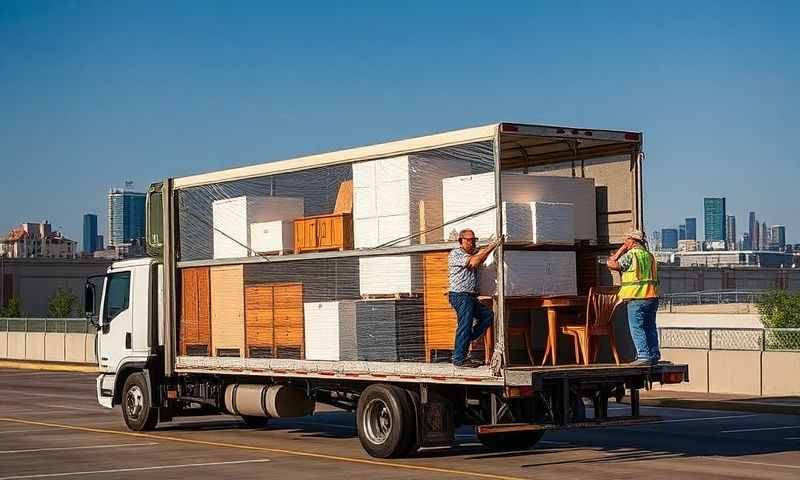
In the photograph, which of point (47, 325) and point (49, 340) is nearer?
point (49, 340)

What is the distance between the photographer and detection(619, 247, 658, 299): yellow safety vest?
16.5 metres

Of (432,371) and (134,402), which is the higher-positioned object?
(432,371)

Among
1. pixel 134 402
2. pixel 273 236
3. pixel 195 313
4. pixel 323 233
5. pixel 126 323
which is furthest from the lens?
pixel 126 323

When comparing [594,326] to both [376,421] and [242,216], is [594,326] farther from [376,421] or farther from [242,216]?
[242,216]

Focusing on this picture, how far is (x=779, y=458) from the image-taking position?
17125 millimetres

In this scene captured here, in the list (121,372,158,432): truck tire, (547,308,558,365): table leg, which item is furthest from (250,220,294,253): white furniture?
(547,308,558,365): table leg

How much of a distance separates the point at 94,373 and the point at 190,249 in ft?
88.3

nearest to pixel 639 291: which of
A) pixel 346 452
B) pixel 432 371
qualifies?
pixel 432 371

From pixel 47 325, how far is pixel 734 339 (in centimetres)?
3453

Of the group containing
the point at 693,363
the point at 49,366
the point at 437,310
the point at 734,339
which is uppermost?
the point at 437,310

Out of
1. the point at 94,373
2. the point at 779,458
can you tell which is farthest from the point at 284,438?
the point at 94,373

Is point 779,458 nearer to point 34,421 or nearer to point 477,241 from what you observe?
point 477,241

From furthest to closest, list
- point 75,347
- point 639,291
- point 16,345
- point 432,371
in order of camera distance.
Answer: point 16,345 → point 75,347 → point 639,291 → point 432,371

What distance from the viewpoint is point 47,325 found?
56500mm
